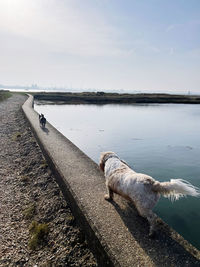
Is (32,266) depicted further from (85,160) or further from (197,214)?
(197,214)

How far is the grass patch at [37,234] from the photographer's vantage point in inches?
248

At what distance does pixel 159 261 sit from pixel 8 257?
4668mm

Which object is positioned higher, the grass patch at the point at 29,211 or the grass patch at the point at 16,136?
the grass patch at the point at 16,136

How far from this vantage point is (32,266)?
218 inches

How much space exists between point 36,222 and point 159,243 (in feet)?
16.1

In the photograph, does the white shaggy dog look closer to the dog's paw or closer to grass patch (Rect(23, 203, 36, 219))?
the dog's paw

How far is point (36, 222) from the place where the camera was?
7.36m

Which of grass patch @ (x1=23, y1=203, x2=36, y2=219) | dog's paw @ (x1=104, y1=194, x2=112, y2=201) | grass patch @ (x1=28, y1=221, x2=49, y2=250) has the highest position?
dog's paw @ (x1=104, y1=194, x2=112, y2=201)

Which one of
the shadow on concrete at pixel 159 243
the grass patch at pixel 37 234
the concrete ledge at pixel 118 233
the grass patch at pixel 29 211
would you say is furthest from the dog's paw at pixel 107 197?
the grass patch at pixel 29 211

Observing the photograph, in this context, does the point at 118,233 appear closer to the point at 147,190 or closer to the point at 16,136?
the point at 147,190

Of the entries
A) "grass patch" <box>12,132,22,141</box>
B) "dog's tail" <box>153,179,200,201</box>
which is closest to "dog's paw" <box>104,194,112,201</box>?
"dog's tail" <box>153,179,200,201</box>

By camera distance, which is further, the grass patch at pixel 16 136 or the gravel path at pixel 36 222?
the grass patch at pixel 16 136

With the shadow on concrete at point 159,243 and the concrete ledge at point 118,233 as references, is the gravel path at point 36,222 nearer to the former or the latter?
the concrete ledge at point 118,233

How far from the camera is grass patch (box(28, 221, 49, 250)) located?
20.7 ft
